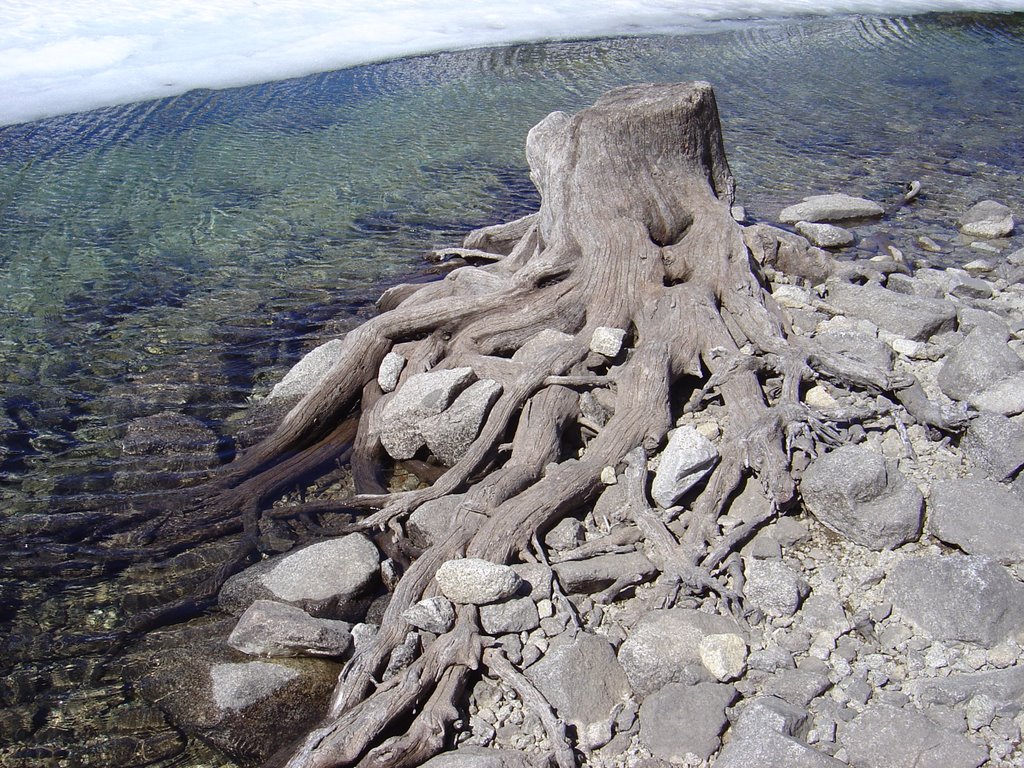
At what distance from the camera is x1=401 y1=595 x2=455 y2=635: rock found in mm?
3654

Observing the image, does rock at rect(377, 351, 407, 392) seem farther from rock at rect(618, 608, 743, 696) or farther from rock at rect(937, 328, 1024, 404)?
rock at rect(937, 328, 1024, 404)

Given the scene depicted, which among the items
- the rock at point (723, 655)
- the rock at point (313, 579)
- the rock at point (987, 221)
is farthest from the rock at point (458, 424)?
the rock at point (987, 221)

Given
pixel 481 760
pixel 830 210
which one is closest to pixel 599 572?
pixel 481 760

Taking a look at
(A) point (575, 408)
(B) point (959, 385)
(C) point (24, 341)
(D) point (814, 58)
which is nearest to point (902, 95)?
(D) point (814, 58)

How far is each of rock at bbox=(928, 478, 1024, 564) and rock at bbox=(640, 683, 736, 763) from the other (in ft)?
4.21

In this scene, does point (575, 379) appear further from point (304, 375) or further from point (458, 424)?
point (304, 375)

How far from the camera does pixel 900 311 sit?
5750mm

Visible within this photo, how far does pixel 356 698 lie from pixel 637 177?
14.2 ft

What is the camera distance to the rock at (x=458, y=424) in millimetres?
4910

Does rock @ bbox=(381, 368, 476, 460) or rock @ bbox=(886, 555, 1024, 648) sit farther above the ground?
rock @ bbox=(381, 368, 476, 460)

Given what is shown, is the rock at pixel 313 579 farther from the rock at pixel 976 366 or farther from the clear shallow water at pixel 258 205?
the rock at pixel 976 366

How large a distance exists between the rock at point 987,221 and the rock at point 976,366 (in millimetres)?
4128

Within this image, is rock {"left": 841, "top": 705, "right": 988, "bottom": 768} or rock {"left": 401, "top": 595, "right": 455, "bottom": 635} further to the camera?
rock {"left": 401, "top": 595, "right": 455, "bottom": 635}

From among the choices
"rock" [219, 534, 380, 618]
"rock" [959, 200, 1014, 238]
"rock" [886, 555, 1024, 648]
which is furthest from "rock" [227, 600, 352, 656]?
"rock" [959, 200, 1014, 238]
